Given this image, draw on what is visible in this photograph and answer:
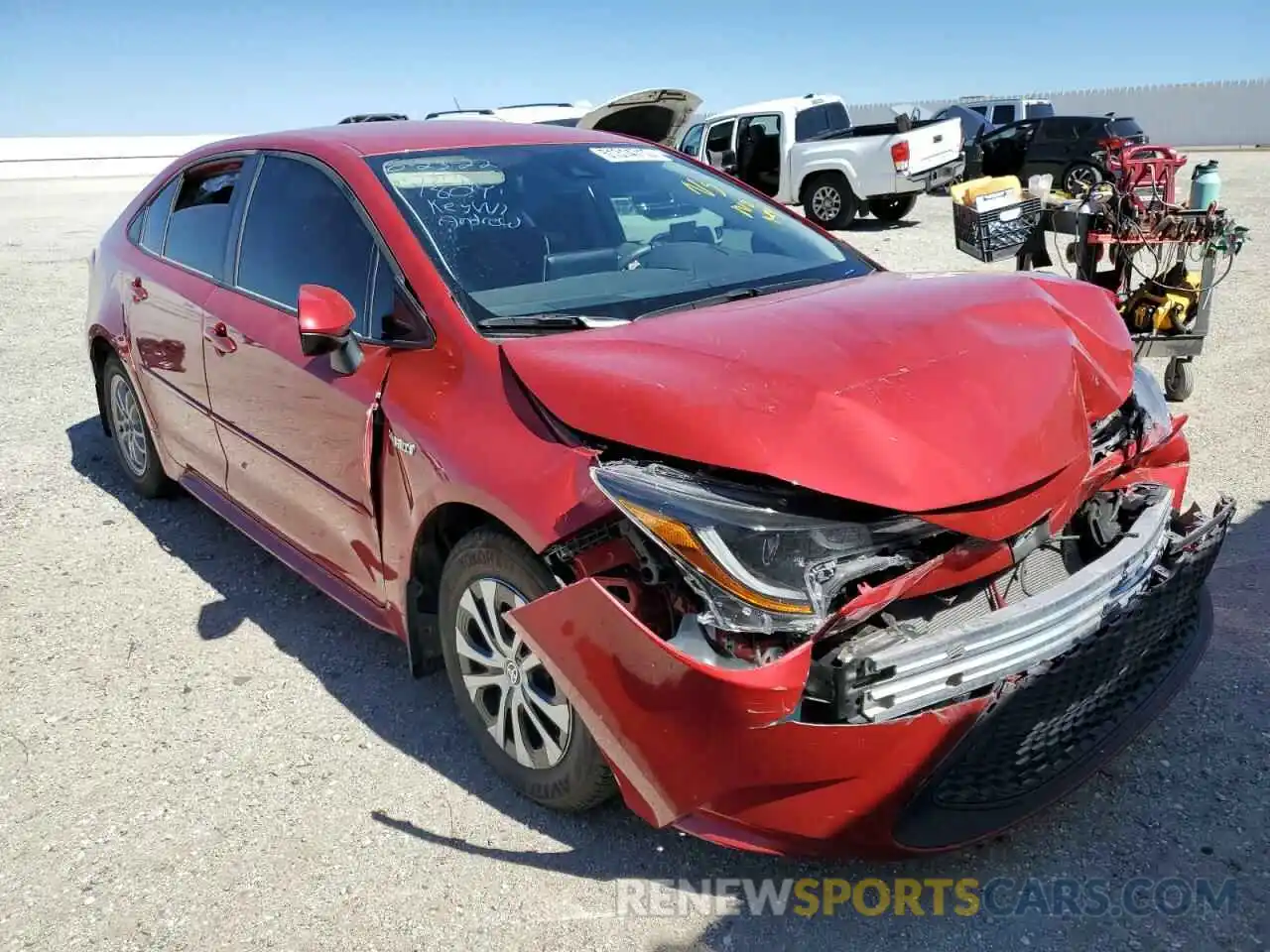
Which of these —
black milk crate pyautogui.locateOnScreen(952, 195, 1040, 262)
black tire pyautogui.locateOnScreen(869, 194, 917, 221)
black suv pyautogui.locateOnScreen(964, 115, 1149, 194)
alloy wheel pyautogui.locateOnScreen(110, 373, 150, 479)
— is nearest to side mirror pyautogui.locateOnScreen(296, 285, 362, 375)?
alloy wheel pyautogui.locateOnScreen(110, 373, 150, 479)

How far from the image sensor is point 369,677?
3.58m

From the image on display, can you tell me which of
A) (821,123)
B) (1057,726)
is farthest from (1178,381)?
(821,123)

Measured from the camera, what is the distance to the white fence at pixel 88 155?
102ft

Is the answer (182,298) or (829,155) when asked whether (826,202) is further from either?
(182,298)

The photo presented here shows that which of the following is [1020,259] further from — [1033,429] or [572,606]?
[572,606]

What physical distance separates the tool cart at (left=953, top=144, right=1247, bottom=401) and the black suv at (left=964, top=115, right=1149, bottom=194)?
10.7m

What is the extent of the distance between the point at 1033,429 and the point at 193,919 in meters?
2.33

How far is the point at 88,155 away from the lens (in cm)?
3525

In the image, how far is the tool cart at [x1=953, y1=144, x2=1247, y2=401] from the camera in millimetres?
6012

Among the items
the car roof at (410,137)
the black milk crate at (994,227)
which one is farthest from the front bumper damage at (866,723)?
the black milk crate at (994,227)

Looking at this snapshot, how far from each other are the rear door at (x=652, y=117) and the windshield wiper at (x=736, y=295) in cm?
572

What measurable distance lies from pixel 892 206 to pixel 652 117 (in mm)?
6895

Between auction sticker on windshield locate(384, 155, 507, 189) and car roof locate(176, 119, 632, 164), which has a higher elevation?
car roof locate(176, 119, 632, 164)

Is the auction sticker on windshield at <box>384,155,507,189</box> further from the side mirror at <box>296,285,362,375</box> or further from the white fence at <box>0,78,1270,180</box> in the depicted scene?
the white fence at <box>0,78,1270,180</box>
